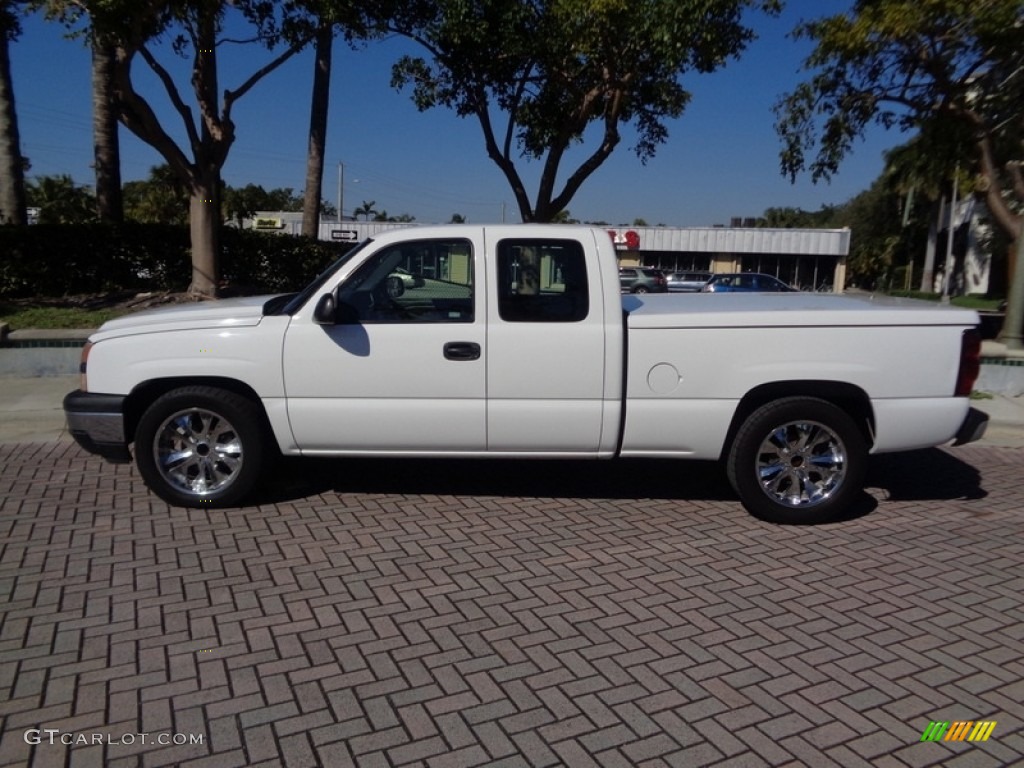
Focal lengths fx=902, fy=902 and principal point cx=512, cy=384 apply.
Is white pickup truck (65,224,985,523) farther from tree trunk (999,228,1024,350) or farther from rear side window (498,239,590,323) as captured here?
tree trunk (999,228,1024,350)

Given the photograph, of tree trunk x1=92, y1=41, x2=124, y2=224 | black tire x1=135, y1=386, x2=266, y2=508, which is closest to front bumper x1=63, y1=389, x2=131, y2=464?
black tire x1=135, y1=386, x2=266, y2=508

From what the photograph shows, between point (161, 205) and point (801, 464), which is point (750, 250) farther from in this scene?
point (801, 464)

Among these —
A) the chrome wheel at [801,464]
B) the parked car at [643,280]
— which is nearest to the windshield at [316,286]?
the chrome wheel at [801,464]

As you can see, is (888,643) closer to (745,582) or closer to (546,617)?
(745,582)

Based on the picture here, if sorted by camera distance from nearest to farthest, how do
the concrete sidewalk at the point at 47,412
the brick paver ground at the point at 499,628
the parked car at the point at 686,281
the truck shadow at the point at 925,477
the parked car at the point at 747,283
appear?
1. the brick paver ground at the point at 499,628
2. the truck shadow at the point at 925,477
3. the concrete sidewalk at the point at 47,412
4. the parked car at the point at 747,283
5. the parked car at the point at 686,281

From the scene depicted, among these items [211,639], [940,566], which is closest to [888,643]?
[940,566]

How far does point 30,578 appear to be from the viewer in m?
→ 4.71

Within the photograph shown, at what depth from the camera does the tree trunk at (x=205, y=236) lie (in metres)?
14.1

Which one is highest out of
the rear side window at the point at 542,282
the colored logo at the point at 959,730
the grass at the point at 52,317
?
the rear side window at the point at 542,282


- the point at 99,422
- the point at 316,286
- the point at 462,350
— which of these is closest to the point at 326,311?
the point at 316,286

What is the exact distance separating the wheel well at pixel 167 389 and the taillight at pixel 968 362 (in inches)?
175

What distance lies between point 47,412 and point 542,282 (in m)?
5.56

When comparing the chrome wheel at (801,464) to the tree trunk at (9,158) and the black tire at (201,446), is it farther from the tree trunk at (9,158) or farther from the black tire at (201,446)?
the tree trunk at (9,158)

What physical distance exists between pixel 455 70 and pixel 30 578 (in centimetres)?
1293
